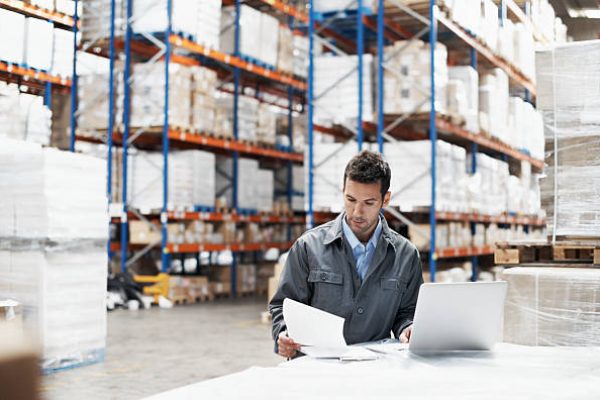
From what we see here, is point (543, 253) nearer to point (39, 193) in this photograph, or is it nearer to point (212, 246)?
point (39, 193)

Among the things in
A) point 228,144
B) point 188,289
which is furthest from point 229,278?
point 228,144

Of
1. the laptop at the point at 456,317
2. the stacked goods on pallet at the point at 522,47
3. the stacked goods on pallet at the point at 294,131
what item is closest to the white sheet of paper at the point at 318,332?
the laptop at the point at 456,317

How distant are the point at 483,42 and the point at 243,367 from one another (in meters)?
7.06

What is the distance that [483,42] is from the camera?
11281mm

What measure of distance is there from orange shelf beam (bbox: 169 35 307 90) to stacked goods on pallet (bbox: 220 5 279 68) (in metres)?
0.16

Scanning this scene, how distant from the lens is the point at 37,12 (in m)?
8.20

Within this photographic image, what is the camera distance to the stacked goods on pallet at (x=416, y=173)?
30.9ft

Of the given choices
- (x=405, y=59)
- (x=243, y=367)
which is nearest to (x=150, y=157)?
(x=405, y=59)

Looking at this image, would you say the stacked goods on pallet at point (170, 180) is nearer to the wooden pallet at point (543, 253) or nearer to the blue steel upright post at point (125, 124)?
the blue steel upright post at point (125, 124)

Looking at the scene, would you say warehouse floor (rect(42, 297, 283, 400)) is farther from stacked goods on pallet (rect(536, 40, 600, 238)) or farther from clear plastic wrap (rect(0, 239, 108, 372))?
stacked goods on pallet (rect(536, 40, 600, 238))

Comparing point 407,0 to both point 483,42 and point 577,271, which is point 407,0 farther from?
point 577,271

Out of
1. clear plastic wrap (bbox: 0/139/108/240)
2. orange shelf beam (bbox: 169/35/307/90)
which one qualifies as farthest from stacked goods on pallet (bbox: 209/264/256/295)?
clear plastic wrap (bbox: 0/139/108/240)

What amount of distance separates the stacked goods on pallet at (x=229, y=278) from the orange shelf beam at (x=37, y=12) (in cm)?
528

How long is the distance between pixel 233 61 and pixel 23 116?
14.5 feet
